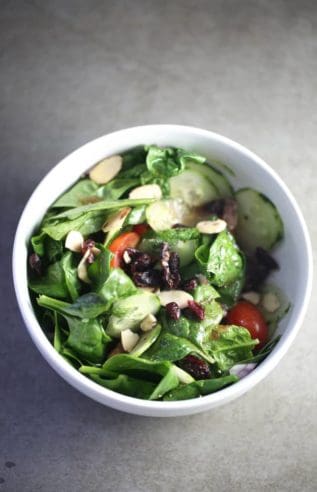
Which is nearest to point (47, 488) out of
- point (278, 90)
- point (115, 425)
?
point (115, 425)

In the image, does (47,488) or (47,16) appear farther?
(47,16)

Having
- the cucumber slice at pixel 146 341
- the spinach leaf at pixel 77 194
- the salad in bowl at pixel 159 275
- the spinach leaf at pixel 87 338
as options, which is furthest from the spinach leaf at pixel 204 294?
the spinach leaf at pixel 77 194

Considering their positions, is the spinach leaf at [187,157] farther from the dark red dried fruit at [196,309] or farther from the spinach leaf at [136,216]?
the dark red dried fruit at [196,309]

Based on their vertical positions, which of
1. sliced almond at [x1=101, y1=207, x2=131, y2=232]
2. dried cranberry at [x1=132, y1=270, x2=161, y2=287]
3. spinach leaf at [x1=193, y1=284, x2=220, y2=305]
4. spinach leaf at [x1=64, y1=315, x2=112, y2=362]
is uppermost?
sliced almond at [x1=101, y1=207, x2=131, y2=232]

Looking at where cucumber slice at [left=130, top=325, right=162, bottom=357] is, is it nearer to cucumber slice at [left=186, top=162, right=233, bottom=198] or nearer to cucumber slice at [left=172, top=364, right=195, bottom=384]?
cucumber slice at [left=172, top=364, right=195, bottom=384]

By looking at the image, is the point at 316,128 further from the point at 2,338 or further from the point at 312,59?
the point at 2,338

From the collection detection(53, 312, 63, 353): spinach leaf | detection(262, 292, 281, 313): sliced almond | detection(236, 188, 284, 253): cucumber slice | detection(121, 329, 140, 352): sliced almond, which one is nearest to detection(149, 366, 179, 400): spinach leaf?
detection(121, 329, 140, 352): sliced almond
